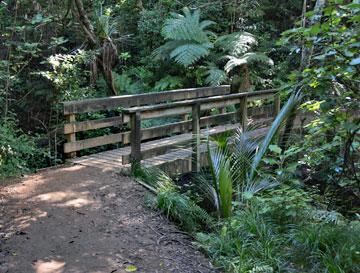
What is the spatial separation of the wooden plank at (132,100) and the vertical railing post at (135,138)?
1150 millimetres

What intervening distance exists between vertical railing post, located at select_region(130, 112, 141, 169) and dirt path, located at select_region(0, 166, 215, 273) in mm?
302

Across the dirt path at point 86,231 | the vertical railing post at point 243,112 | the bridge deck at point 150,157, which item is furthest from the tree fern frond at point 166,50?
the dirt path at point 86,231

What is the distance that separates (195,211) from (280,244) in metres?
1.25

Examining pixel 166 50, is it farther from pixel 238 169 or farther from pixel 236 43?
pixel 238 169

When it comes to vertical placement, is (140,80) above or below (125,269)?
above

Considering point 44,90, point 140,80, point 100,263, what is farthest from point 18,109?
point 100,263

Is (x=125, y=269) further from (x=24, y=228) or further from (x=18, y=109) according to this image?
(x=18, y=109)

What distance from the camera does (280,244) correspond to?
4.30 metres

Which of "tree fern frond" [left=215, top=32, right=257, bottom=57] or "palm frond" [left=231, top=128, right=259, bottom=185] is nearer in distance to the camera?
"palm frond" [left=231, top=128, right=259, bottom=185]

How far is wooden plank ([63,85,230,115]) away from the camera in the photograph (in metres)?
6.62

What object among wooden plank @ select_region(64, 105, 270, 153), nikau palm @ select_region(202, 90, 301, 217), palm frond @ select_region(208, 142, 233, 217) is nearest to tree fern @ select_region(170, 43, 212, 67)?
wooden plank @ select_region(64, 105, 270, 153)

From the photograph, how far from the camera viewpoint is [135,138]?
5.99 meters

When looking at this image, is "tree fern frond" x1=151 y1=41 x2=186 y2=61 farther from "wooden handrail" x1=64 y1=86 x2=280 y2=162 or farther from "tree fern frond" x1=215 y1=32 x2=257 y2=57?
"wooden handrail" x1=64 y1=86 x2=280 y2=162

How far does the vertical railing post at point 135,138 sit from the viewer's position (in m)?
5.91
